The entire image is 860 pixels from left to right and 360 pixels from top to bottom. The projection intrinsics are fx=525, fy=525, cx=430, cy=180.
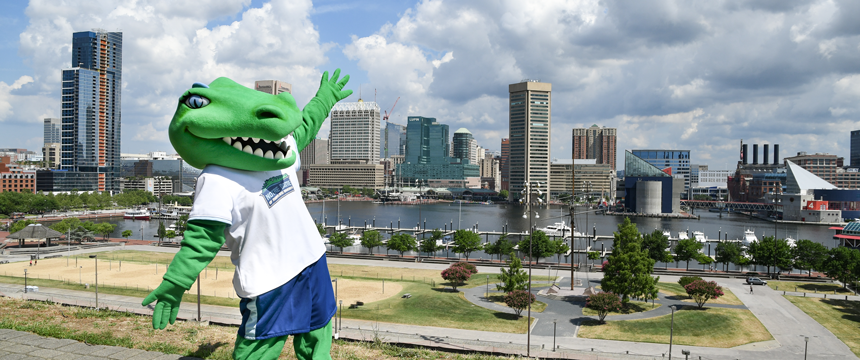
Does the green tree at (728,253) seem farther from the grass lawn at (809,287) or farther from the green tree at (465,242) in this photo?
the green tree at (465,242)

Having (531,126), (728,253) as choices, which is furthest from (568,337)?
(531,126)

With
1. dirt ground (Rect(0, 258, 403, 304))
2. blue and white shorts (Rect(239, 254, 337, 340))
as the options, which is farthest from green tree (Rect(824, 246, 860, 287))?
blue and white shorts (Rect(239, 254, 337, 340))

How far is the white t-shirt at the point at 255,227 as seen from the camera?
32.6ft

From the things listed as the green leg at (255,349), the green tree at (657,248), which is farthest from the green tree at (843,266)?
the green leg at (255,349)

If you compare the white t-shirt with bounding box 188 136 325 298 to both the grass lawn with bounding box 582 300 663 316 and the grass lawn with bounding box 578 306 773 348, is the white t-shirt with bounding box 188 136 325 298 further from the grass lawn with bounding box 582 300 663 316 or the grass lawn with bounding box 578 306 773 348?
the grass lawn with bounding box 582 300 663 316

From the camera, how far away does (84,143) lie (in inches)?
6417

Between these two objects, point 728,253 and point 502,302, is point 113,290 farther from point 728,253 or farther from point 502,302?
point 728,253

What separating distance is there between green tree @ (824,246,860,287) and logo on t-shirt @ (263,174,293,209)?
45.3 meters

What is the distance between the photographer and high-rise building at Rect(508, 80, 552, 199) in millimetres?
194500

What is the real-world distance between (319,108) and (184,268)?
5627mm

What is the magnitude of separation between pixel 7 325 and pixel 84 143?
173 meters

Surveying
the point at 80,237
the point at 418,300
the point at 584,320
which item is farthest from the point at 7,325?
the point at 80,237

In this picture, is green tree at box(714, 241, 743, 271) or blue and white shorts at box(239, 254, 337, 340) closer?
blue and white shorts at box(239, 254, 337, 340)

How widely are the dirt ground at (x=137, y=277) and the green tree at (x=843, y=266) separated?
34.7 metres
